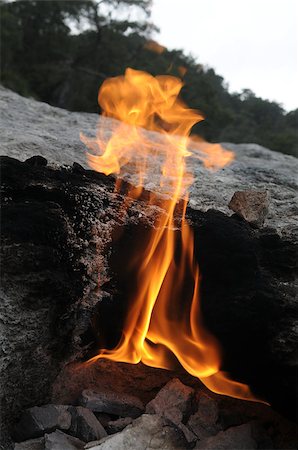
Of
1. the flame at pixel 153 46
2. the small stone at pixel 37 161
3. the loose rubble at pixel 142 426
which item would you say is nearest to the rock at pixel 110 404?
the loose rubble at pixel 142 426

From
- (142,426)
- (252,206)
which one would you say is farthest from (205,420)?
(252,206)

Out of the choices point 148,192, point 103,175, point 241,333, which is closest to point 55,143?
point 103,175

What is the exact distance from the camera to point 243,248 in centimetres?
254

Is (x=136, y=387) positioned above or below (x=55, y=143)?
below

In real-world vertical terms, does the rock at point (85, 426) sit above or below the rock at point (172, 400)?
below

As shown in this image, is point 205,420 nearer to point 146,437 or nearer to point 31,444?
point 146,437

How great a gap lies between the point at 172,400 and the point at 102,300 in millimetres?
708

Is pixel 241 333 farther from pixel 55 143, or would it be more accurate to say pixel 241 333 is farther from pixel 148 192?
pixel 55 143

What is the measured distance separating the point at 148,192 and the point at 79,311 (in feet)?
3.40

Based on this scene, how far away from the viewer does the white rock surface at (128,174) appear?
3268 mm

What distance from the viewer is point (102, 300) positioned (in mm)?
2582

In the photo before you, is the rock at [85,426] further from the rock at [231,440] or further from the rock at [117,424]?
Answer: the rock at [231,440]

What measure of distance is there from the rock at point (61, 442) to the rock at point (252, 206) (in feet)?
5.81

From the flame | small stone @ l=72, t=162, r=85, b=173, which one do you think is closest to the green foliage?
the flame
